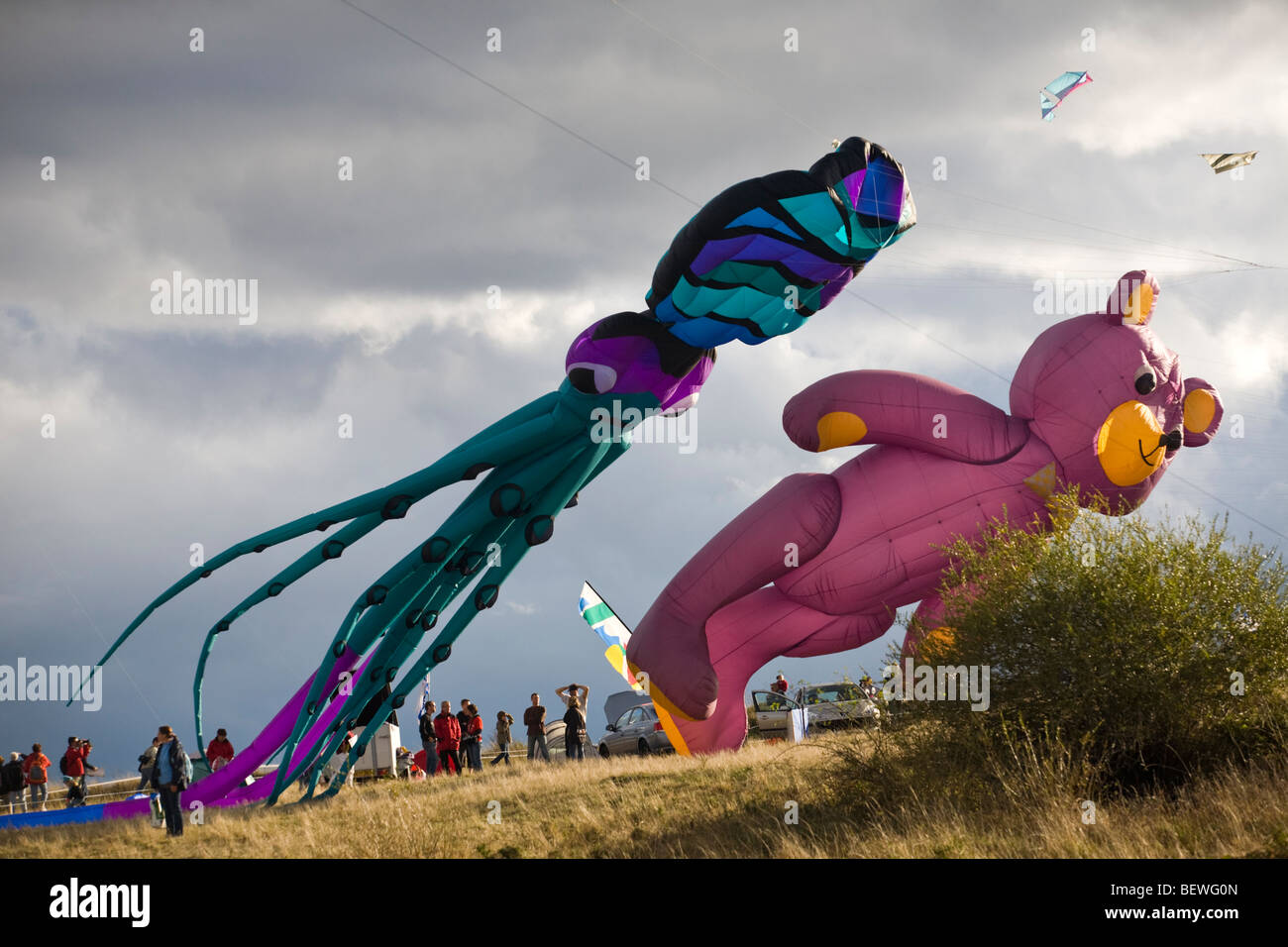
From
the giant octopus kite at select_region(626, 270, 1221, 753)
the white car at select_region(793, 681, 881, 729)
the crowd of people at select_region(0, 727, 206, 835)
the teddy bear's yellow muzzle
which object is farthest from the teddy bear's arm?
the crowd of people at select_region(0, 727, 206, 835)

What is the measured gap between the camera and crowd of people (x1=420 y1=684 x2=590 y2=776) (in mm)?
20875

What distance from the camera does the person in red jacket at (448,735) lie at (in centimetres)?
2077

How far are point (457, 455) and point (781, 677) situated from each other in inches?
449

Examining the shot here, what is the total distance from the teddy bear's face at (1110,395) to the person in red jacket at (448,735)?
12.5m

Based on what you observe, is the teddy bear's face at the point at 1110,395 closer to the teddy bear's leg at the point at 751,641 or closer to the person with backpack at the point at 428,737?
the teddy bear's leg at the point at 751,641

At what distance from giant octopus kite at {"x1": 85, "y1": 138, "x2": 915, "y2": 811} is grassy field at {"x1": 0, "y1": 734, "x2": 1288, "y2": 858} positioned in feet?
5.68

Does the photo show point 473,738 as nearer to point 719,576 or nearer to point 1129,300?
point 719,576

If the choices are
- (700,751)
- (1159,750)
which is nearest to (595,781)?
(700,751)

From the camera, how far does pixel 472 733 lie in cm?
2166

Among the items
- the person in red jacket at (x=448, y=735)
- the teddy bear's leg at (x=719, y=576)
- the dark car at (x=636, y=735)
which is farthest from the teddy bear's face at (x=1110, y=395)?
the person in red jacket at (x=448, y=735)

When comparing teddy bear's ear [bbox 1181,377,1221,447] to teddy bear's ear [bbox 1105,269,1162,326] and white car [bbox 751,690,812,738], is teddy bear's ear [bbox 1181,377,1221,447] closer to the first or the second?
teddy bear's ear [bbox 1105,269,1162,326]
